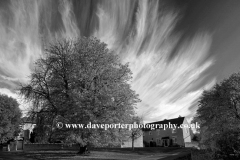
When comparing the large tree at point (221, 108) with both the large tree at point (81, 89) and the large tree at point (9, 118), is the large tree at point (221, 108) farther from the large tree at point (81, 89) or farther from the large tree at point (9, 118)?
the large tree at point (9, 118)

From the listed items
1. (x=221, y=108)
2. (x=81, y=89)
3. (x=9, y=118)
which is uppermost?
(x=81, y=89)

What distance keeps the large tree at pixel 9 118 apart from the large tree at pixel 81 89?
29317 mm

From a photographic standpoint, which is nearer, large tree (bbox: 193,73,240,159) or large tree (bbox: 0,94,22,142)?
large tree (bbox: 193,73,240,159)

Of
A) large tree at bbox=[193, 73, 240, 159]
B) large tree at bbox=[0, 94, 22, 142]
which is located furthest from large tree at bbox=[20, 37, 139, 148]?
large tree at bbox=[0, 94, 22, 142]

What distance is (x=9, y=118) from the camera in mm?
53344

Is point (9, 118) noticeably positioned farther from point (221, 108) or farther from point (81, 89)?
point (221, 108)

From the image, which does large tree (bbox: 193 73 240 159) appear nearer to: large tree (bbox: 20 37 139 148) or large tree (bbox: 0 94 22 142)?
large tree (bbox: 20 37 139 148)

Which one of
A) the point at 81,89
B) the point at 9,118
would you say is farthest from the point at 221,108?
the point at 9,118

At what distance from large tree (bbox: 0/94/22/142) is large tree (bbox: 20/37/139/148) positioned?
29.3m

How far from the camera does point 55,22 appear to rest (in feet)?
69.9

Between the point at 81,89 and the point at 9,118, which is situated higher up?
the point at 81,89

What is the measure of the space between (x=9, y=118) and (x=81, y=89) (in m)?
38.4

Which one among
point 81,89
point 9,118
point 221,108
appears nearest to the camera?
point 221,108

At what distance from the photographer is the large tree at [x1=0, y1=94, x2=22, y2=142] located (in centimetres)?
5075
